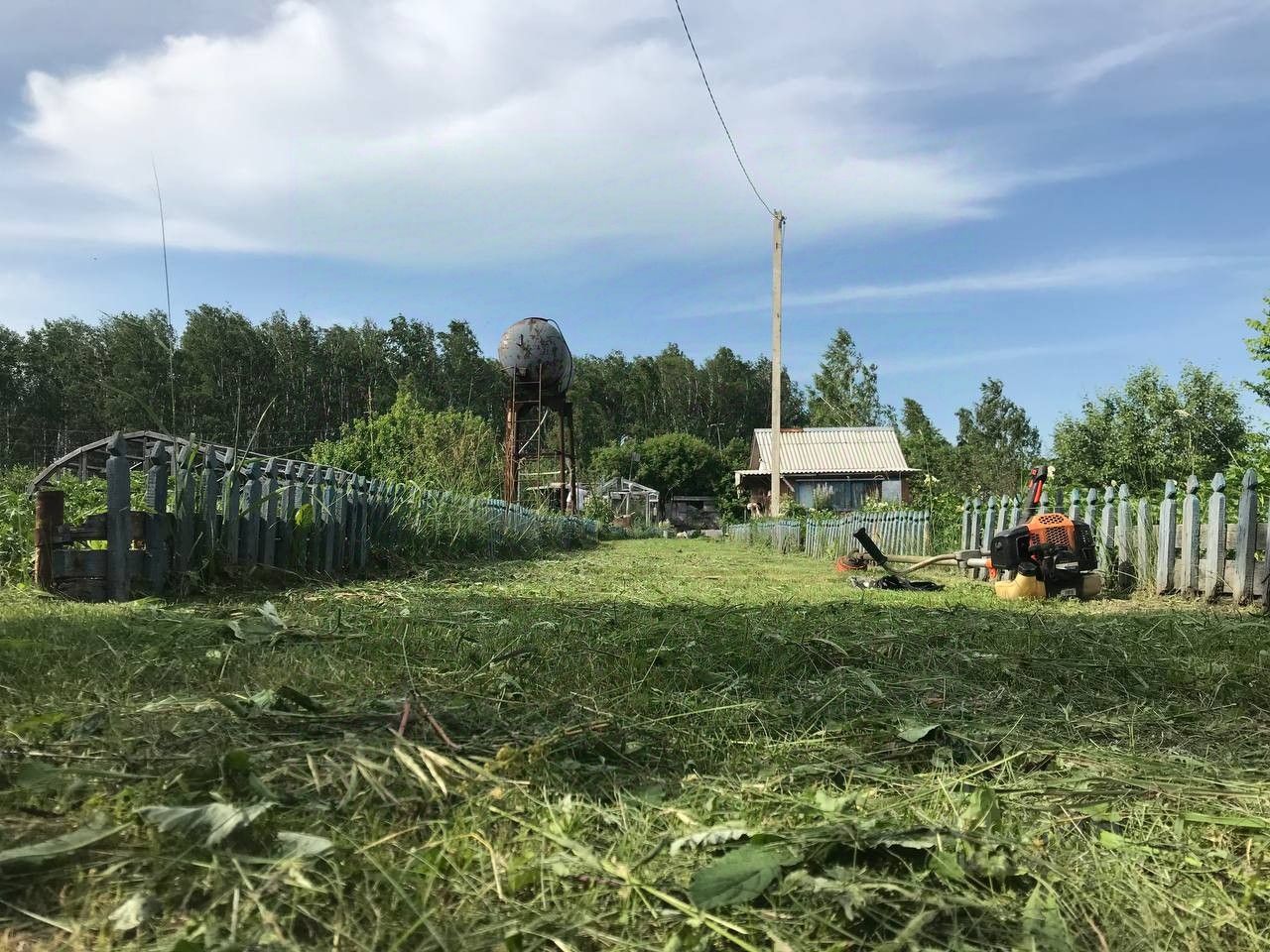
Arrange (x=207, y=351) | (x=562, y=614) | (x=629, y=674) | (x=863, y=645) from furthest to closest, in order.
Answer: (x=207, y=351), (x=562, y=614), (x=863, y=645), (x=629, y=674)

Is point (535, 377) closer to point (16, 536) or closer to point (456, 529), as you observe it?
point (456, 529)

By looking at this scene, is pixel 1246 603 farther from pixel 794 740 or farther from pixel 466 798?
pixel 466 798

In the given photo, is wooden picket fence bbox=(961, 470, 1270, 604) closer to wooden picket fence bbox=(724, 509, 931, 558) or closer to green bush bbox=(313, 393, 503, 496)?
wooden picket fence bbox=(724, 509, 931, 558)

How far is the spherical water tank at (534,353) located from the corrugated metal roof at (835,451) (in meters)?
16.8

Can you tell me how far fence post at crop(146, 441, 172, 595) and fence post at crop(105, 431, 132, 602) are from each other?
0.16 metres

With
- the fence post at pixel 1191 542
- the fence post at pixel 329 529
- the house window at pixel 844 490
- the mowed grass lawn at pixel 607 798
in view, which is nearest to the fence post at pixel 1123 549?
the fence post at pixel 1191 542

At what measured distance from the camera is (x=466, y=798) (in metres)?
1.52

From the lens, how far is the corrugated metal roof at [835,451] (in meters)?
41.1

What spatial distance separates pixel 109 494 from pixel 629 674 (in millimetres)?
3817

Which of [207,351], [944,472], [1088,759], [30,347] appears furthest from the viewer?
[30,347]

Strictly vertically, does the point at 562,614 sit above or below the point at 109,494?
below

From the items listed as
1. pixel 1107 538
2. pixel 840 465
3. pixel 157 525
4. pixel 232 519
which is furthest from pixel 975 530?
pixel 840 465

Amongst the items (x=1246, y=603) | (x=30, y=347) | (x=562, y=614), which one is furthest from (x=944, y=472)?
(x=30, y=347)

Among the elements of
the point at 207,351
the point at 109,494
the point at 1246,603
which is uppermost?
the point at 207,351
